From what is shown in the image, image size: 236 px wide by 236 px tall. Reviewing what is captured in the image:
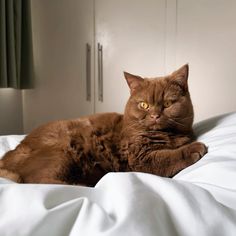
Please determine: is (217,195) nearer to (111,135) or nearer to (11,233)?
(11,233)

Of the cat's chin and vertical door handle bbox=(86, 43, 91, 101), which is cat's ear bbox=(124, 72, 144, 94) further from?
vertical door handle bbox=(86, 43, 91, 101)

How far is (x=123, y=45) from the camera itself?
2.43 m

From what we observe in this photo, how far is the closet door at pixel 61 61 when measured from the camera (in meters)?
2.65

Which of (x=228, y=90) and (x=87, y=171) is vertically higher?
(x=228, y=90)

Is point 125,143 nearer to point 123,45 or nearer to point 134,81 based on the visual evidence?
point 134,81

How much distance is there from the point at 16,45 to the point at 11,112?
0.58 metres

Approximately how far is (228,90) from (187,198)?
1.44 metres

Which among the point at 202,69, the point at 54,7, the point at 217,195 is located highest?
the point at 54,7

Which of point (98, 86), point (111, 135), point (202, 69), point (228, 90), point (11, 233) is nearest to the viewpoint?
point (11, 233)

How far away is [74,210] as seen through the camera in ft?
1.75

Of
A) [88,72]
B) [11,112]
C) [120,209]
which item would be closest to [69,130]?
[120,209]

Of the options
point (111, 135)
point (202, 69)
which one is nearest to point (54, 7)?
point (202, 69)

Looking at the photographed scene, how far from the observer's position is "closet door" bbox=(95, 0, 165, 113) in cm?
224

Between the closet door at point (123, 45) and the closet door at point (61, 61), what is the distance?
0.10m
